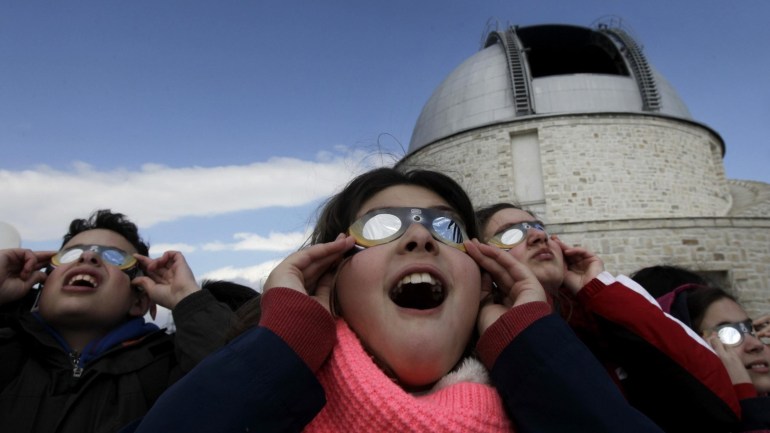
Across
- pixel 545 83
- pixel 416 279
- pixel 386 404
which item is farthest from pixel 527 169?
pixel 386 404

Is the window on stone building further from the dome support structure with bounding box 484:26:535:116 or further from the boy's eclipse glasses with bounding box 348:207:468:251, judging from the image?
the boy's eclipse glasses with bounding box 348:207:468:251

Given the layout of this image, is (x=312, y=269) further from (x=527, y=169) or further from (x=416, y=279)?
(x=527, y=169)

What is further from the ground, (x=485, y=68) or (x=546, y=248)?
(x=485, y=68)

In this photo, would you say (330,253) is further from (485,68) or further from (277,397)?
(485,68)

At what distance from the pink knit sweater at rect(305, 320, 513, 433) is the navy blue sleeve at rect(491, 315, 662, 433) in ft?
0.25

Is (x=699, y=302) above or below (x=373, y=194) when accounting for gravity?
below

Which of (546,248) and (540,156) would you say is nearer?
(546,248)

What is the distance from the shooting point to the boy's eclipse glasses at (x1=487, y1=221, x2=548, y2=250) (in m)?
2.36

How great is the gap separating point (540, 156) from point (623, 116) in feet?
9.61

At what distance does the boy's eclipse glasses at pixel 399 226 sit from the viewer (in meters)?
1.56

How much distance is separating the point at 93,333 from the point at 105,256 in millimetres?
384

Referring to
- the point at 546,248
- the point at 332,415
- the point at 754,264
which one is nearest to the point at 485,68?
the point at 754,264

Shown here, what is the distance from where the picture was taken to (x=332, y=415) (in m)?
1.28

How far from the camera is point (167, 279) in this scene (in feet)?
8.36
